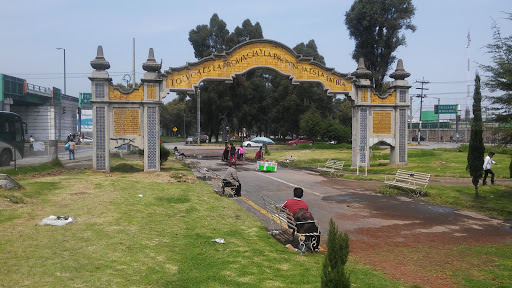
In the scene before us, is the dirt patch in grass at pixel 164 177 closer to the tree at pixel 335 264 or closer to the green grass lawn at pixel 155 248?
the green grass lawn at pixel 155 248

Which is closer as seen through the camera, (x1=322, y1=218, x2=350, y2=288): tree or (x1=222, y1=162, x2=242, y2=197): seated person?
(x1=322, y1=218, x2=350, y2=288): tree

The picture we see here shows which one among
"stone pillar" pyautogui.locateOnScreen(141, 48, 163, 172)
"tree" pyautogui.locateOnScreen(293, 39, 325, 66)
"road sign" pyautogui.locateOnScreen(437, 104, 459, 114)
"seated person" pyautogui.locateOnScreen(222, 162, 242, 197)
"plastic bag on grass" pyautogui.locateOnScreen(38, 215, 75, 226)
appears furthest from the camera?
"road sign" pyautogui.locateOnScreen(437, 104, 459, 114)

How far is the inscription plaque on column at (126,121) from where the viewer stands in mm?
19938

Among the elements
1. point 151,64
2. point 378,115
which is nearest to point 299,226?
point 151,64

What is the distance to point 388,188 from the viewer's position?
1614cm

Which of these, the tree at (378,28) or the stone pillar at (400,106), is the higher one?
the tree at (378,28)

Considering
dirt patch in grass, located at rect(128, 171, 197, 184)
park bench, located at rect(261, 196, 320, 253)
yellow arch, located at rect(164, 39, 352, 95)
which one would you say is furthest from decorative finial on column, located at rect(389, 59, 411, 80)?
park bench, located at rect(261, 196, 320, 253)

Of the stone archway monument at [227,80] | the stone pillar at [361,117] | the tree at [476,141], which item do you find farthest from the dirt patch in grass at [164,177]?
the tree at [476,141]

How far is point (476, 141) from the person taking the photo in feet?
46.3

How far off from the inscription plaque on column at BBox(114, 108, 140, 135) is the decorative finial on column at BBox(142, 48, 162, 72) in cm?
226

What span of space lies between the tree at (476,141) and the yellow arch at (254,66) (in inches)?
372

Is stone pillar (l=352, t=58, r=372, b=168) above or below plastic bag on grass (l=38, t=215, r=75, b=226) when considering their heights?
above

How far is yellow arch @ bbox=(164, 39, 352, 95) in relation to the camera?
21.3 meters

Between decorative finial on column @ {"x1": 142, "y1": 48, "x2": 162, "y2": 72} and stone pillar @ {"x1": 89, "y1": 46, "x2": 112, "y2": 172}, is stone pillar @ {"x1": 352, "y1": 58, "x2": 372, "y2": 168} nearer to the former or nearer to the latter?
decorative finial on column @ {"x1": 142, "y1": 48, "x2": 162, "y2": 72}
